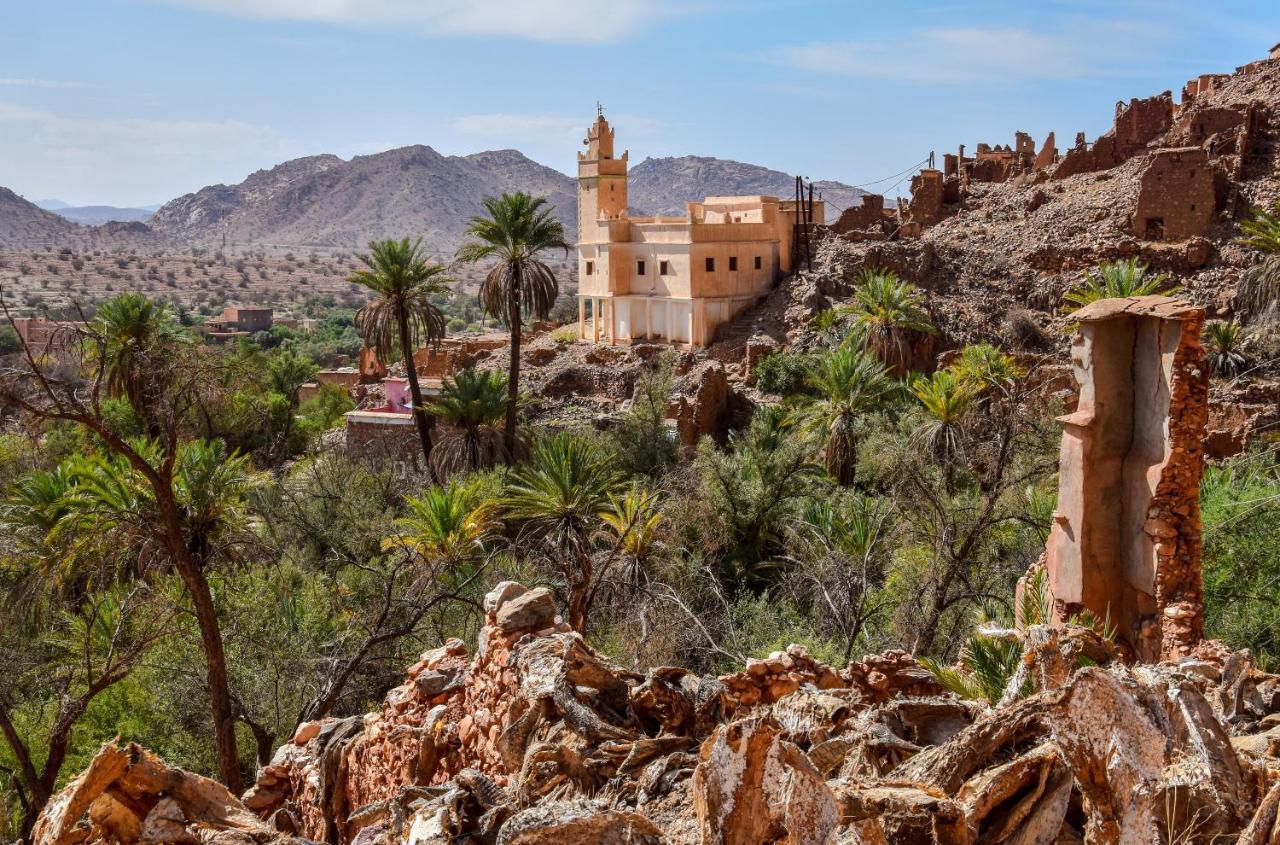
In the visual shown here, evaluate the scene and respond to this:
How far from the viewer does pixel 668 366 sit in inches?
1104

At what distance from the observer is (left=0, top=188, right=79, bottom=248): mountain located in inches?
4990

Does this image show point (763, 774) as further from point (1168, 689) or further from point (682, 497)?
point (682, 497)

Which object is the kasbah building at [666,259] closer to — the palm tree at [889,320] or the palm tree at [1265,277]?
the palm tree at [889,320]

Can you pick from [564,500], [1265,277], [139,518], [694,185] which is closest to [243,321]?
[564,500]

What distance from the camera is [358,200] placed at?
163 metres

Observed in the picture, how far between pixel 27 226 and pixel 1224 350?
452 ft

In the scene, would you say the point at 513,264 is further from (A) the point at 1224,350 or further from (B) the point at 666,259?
(A) the point at 1224,350

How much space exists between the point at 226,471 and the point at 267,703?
404 centimetres

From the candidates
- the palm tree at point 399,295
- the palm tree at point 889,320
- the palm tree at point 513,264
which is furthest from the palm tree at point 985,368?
the palm tree at point 399,295

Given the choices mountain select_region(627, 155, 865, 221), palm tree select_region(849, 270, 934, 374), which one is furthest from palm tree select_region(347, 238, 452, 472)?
mountain select_region(627, 155, 865, 221)

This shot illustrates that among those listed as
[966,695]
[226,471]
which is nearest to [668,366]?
[226,471]

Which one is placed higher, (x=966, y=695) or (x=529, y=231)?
(x=529, y=231)

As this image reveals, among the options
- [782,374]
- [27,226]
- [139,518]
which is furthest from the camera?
[27,226]

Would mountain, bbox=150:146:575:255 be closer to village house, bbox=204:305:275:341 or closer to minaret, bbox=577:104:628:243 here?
village house, bbox=204:305:275:341
